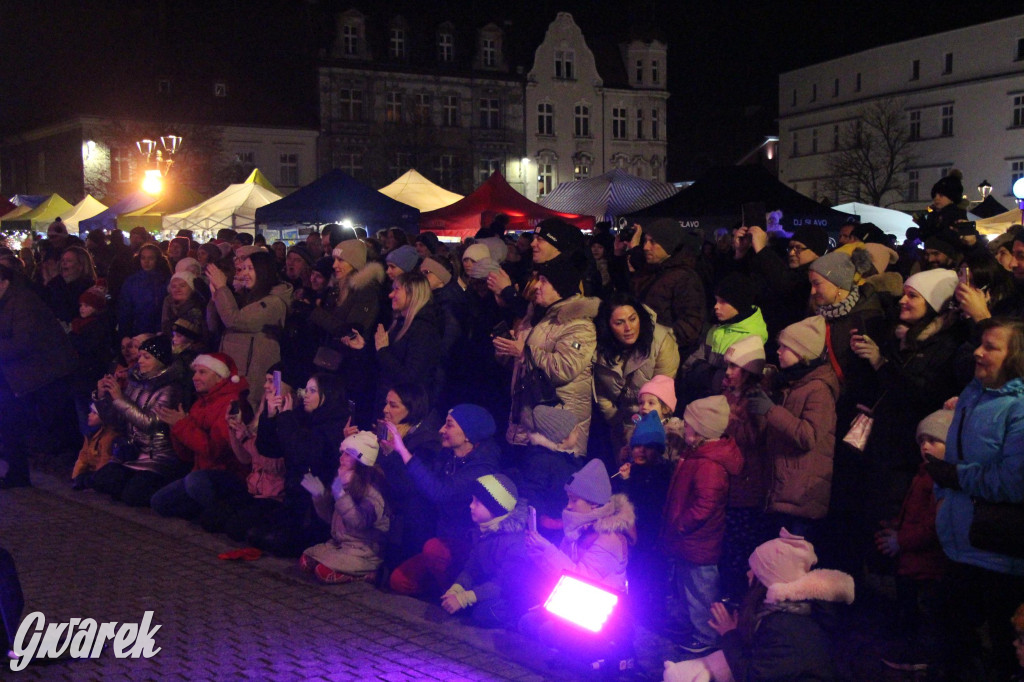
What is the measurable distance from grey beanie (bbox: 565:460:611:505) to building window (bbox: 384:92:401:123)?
49.1 m

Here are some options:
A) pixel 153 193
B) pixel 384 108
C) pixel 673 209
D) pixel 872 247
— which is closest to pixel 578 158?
pixel 384 108

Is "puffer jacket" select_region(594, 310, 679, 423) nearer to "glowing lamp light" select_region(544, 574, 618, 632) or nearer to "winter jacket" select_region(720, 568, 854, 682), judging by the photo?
"glowing lamp light" select_region(544, 574, 618, 632)

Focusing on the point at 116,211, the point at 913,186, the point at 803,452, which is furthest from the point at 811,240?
the point at 913,186

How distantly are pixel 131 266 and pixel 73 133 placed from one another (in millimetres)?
38736

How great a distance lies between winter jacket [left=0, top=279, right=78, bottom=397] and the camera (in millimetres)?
9516

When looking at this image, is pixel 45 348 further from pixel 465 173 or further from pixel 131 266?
pixel 465 173

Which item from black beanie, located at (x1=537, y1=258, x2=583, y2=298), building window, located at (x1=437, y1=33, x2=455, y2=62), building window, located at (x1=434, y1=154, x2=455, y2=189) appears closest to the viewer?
black beanie, located at (x1=537, y1=258, x2=583, y2=298)

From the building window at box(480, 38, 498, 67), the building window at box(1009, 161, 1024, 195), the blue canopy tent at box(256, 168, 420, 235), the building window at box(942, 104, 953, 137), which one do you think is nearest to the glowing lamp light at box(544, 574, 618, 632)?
the blue canopy tent at box(256, 168, 420, 235)

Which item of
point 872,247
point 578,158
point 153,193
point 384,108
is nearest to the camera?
point 872,247

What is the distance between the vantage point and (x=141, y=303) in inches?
453

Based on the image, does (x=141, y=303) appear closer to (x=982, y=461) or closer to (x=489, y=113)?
(x=982, y=461)

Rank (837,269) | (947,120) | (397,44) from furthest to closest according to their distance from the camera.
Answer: (947,120)
(397,44)
(837,269)

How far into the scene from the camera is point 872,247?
9070mm

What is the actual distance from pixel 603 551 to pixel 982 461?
200cm
